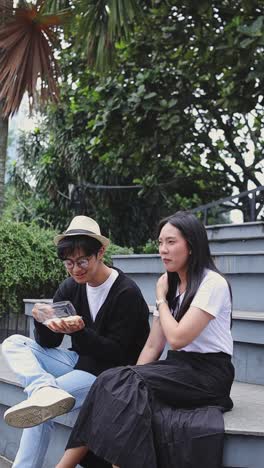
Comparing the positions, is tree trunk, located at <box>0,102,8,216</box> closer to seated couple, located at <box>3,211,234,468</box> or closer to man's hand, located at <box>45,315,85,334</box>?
seated couple, located at <box>3,211,234,468</box>

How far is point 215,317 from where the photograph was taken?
112 inches

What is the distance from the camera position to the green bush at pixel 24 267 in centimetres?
550

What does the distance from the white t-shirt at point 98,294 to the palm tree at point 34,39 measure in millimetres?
3295

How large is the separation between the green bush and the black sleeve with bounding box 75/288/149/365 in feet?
7.82

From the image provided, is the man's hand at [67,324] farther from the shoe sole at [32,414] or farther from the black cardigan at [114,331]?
the shoe sole at [32,414]

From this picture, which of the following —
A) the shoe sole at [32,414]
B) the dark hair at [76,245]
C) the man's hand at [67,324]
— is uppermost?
the dark hair at [76,245]

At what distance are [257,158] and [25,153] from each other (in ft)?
17.8

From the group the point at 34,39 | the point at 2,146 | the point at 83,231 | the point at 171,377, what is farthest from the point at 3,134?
the point at 171,377

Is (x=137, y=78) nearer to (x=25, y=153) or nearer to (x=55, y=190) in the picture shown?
(x=55, y=190)

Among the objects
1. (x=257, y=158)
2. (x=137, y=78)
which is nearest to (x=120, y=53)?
(x=137, y=78)

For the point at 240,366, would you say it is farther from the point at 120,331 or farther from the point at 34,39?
the point at 34,39

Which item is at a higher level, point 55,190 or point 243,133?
point 243,133

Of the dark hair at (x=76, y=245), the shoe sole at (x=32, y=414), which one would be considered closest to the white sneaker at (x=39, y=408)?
the shoe sole at (x=32, y=414)

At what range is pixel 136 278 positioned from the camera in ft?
17.0
